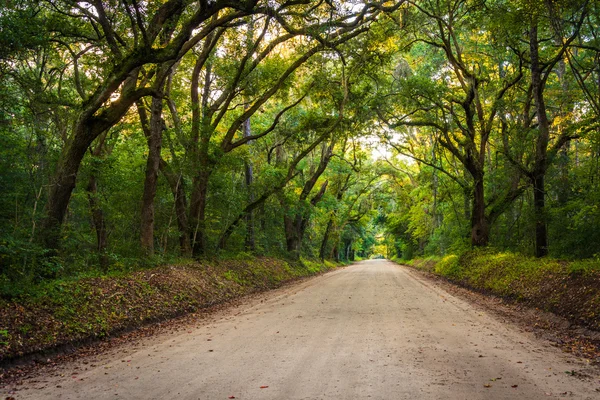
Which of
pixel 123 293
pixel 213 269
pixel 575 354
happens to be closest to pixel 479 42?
pixel 213 269

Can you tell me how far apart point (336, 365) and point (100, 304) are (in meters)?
4.87

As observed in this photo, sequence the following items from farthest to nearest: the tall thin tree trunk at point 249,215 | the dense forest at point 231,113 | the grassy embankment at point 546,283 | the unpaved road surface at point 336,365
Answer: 1. the tall thin tree trunk at point 249,215
2. the dense forest at point 231,113
3. the grassy embankment at point 546,283
4. the unpaved road surface at point 336,365

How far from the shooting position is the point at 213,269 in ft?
47.5

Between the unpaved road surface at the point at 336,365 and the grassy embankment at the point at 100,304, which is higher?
the grassy embankment at the point at 100,304

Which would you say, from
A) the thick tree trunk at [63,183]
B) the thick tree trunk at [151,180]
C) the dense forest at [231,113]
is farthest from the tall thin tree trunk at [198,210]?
the thick tree trunk at [63,183]

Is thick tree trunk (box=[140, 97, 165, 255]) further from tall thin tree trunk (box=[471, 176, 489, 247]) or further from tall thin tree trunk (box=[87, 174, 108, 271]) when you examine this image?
tall thin tree trunk (box=[471, 176, 489, 247])

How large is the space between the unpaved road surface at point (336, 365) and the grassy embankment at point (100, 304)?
96 centimetres

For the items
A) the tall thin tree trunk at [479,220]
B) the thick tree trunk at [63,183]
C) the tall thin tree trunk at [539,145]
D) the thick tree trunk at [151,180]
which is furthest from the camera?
the tall thin tree trunk at [479,220]

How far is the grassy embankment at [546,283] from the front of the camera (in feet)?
26.0

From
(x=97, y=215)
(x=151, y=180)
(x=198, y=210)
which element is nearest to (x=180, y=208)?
(x=198, y=210)

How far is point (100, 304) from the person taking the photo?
7.78 metres

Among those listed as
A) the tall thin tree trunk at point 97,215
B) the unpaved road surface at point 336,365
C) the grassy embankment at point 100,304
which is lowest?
the unpaved road surface at point 336,365

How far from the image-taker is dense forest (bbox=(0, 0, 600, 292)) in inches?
340

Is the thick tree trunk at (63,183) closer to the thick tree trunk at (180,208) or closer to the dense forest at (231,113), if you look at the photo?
the dense forest at (231,113)
